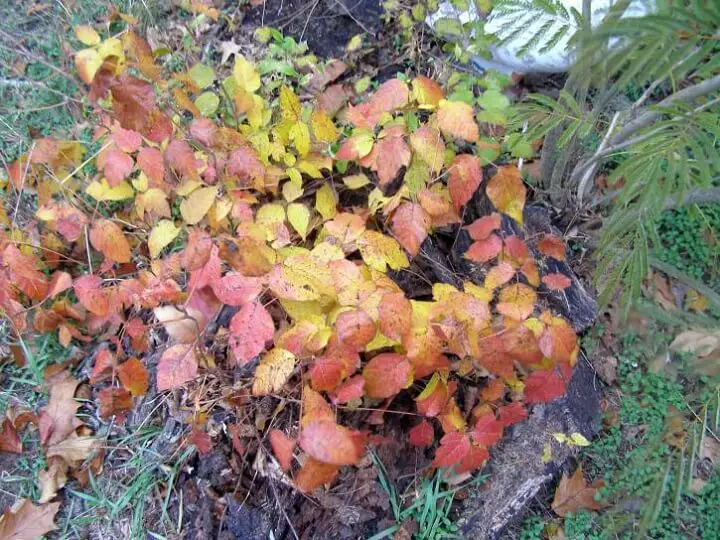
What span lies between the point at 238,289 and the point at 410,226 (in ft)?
1.73

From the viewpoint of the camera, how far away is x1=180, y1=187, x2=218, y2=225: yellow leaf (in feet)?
5.76

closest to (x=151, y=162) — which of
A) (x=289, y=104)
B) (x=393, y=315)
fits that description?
(x=289, y=104)

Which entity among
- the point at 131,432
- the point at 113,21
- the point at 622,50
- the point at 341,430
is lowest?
the point at 131,432

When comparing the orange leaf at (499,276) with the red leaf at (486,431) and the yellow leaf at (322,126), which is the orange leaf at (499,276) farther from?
the yellow leaf at (322,126)

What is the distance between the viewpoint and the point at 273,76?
2.48 m

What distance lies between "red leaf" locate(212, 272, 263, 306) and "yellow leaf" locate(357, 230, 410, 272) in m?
0.33

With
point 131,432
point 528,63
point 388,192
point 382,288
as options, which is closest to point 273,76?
point 388,192

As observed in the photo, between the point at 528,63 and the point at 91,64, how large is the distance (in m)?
1.71

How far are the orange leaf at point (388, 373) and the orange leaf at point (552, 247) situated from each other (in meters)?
0.71

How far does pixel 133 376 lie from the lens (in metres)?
1.68

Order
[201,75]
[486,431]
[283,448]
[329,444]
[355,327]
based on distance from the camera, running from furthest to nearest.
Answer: [201,75] → [486,431] → [283,448] → [355,327] → [329,444]

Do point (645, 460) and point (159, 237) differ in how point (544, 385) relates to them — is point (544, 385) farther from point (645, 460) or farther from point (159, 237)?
point (159, 237)

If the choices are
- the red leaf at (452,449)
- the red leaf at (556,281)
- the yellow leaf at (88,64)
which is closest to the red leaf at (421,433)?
the red leaf at (452,449)

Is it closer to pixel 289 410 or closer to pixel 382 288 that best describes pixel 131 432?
pixel 289 410
